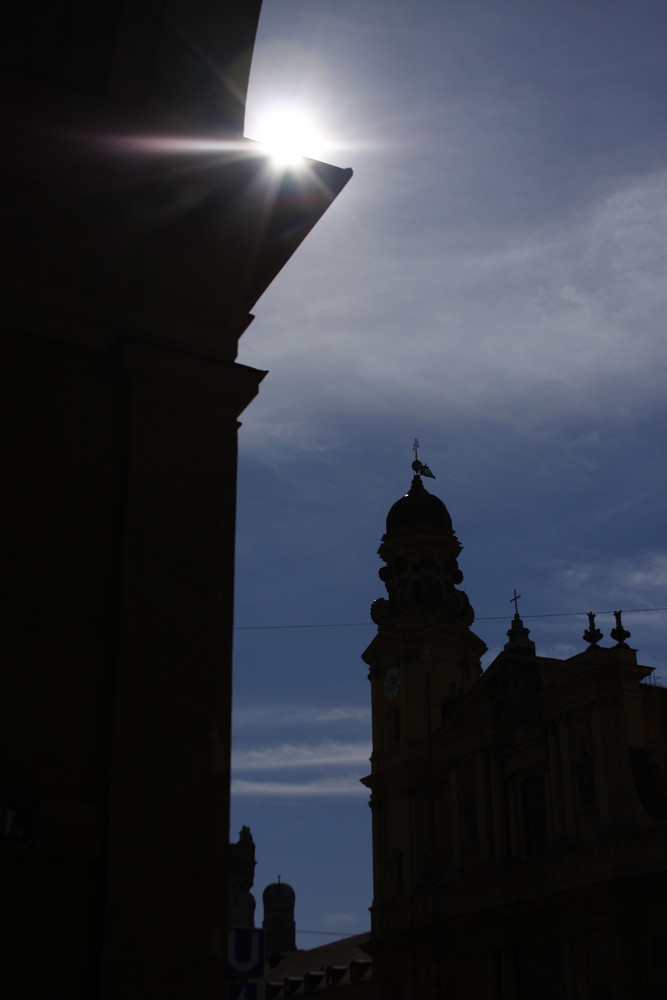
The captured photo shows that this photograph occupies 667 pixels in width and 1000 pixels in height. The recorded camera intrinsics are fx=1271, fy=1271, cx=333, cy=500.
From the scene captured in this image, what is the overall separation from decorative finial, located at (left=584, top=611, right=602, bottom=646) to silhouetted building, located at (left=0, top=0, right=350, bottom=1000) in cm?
3438

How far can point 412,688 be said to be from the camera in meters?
51.4

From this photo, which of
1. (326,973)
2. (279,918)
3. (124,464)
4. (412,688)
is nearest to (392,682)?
(412,688)

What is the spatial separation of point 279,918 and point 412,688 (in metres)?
52.0

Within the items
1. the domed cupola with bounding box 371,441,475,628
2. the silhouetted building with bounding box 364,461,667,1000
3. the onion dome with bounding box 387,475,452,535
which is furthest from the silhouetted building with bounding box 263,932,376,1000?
the onion dome with bounding box 387,475,452,535

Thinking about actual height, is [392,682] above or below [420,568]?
below

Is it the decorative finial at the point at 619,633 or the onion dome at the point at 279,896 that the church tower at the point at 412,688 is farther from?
the onion dome at the point at 279,896

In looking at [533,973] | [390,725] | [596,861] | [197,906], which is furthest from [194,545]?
[390,725]

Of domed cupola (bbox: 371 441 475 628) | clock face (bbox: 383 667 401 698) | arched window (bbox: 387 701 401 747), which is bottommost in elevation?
arched window (bbox: 387 701 401 747)

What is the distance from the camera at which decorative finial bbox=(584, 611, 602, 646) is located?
41844 mm

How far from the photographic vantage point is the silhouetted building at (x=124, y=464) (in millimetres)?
7211

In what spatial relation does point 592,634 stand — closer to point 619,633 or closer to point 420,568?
point 619,633

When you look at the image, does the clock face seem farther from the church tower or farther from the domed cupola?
the domed cupola

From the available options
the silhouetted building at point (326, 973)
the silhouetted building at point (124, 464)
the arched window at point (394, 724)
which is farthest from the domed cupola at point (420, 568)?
the silhouetted building at point (124, 464)

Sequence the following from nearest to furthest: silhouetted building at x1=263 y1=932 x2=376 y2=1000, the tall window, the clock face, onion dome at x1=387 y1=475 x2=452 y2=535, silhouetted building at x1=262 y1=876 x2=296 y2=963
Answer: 1. the tall window
2. the clock face
3. onion dome at x1=387 y1=475 x2=452 y2=535
4. silhouetted building at x1=263 y1=932 x2=376 y2=1000
5. silhouetted building at x1=262 y1=876 x2=296 y2=963
